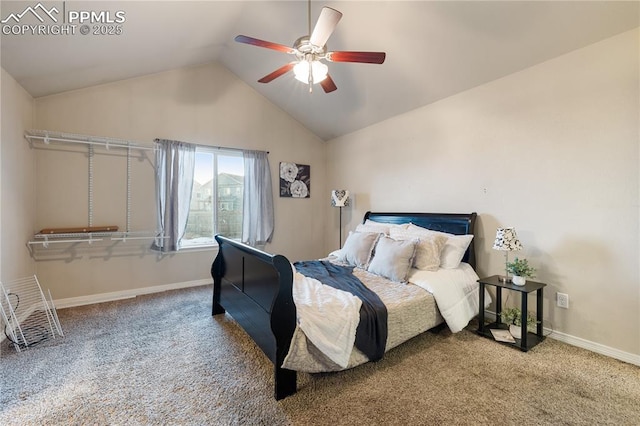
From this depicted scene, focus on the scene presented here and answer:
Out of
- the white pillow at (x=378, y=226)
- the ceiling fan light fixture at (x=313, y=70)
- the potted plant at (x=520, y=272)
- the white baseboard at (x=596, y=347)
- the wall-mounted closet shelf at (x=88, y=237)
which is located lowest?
the white baseboard at (x=596, y=347)

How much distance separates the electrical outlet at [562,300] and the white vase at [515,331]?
0.42m

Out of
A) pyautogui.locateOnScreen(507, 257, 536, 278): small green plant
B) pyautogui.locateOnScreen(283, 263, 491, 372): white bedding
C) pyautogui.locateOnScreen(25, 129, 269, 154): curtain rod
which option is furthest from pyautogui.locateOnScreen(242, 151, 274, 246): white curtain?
pyautogui.locateOnScreen(507, 257, 536, 278): small green plant

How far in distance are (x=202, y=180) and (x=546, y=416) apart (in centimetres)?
457

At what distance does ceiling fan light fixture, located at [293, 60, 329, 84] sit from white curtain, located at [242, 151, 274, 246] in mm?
2479

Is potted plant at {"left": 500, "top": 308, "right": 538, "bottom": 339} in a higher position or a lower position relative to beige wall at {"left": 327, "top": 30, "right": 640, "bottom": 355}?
lower

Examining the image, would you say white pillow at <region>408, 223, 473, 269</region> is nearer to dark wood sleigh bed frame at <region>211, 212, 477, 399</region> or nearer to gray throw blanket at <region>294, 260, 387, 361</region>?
dark wood sleigh bed frame at <region>211, 212, 477, 399</region>

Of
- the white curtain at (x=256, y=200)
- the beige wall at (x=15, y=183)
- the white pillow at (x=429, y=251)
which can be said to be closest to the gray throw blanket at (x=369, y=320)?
the white pillow at (x=429, y=251)

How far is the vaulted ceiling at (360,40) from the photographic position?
87.1 inches

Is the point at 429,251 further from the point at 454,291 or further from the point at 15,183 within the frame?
the point at 15,183

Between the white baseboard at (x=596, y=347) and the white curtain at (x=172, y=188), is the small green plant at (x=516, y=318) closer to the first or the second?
the white baseboard at (x=596, y=347)

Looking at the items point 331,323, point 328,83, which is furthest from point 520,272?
point 328,83

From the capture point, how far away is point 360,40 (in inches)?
119

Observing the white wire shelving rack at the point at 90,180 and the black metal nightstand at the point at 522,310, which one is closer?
the black metal nightstand at the point at 522,310

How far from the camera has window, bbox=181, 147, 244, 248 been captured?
426 cm
